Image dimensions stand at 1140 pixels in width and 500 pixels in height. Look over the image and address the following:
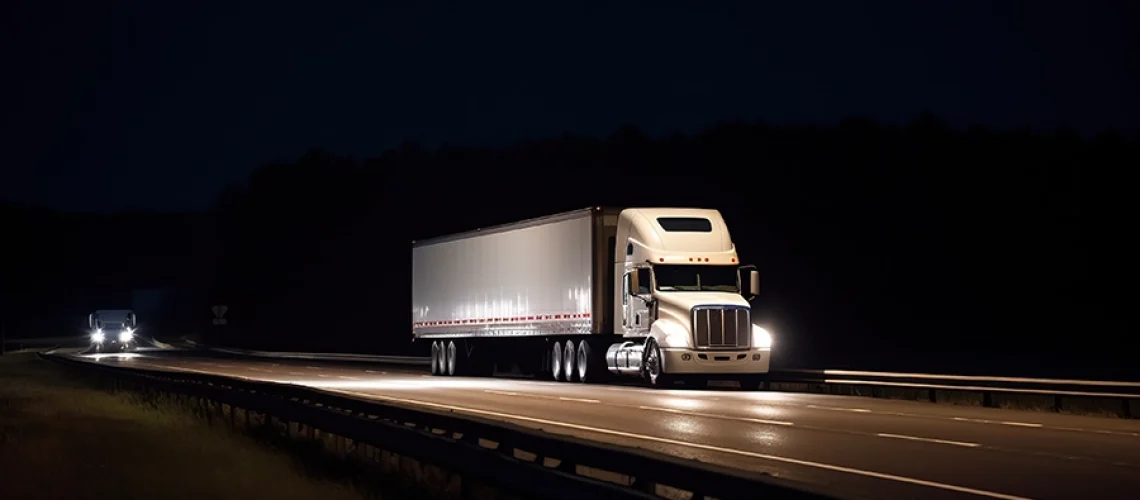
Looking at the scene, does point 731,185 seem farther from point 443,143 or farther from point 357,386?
point 357,386

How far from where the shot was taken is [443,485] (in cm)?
1531

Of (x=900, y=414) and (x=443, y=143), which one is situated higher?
(x=443, y=143)

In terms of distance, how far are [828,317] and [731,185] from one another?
2531 centimetres

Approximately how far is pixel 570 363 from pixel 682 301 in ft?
18.6

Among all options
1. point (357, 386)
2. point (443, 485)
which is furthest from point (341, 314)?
point (443, 485)

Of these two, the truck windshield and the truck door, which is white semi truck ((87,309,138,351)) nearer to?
the truck door

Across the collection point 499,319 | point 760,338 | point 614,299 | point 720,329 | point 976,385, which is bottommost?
point 976,385

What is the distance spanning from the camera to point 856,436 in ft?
71.9

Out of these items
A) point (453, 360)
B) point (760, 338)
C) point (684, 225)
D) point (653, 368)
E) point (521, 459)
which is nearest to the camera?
point (521, 459)

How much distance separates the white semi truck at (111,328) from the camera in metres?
96.8

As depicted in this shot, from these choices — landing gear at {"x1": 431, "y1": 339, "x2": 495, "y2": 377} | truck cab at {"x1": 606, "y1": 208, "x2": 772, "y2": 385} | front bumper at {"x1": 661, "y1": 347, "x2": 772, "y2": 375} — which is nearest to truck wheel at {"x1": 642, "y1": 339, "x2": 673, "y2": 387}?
truck cab at {"x1": 606, "y1": 208, "x2": 772, "y2": 385}

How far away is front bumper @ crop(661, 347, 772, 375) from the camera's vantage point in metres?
37.9

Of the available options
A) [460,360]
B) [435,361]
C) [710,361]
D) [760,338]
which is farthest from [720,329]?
[435,361]

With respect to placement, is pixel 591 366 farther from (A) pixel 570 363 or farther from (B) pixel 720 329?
(B) pixel 720 329
